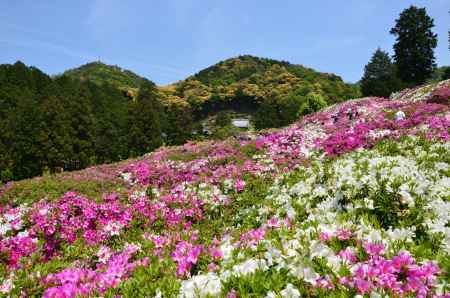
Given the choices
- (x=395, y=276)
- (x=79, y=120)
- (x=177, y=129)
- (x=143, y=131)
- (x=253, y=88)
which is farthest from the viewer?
(x=253, y=88)

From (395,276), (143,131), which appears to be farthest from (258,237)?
(143,131)

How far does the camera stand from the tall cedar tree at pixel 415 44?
47.0 meters

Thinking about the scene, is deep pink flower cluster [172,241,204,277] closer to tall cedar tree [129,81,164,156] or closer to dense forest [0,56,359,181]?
dense forest [0,56,359,181]

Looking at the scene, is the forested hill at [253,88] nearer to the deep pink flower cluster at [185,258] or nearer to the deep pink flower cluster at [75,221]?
the deep pink flower cluster at [75,221]

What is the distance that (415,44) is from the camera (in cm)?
4728

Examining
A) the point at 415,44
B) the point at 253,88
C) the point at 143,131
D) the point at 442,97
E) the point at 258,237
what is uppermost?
the point at 253,88

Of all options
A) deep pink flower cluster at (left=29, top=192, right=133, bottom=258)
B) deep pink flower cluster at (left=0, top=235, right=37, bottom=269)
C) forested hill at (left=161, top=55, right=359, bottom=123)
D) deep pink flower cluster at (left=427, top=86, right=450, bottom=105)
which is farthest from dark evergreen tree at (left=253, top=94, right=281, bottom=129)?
deep pink flower cluster at (left=0, top=235, right=37, bottom=269)

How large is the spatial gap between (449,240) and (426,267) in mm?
1152

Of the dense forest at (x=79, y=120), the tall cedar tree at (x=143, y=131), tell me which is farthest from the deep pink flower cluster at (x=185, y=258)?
the tall cedar tree at (x=143, y=131)

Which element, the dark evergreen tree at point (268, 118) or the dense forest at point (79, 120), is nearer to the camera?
the dense forest at point (79, 120)

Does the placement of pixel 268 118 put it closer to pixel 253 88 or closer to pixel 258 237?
pixel 253 88

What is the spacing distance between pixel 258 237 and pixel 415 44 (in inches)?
2046

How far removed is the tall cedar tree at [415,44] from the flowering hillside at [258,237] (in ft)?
130

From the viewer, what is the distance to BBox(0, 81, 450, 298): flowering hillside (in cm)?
352
